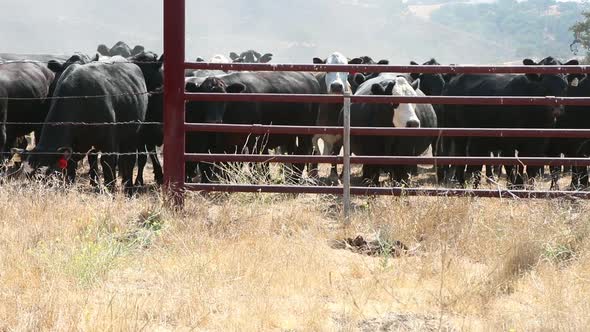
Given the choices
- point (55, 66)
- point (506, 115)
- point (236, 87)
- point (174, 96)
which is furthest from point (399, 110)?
point (55, 66)

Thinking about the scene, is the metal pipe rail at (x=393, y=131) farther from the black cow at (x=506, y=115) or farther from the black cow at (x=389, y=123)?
the black cow at (x=506, y=115)

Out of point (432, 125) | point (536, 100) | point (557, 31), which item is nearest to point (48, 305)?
point (536, 100)

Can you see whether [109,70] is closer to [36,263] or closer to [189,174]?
[189,174]

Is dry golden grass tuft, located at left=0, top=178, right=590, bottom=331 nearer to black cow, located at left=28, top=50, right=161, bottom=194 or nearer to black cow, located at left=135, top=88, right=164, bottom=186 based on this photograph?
black cow, located at left=28, top=50, right=161, bottom=194

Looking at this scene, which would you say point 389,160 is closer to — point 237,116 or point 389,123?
point 389,123

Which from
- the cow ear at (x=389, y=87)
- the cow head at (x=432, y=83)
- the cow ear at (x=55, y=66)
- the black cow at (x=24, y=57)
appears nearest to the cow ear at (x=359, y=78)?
the cow head at (x=432, y=83)

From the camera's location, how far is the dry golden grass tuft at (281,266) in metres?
5.57

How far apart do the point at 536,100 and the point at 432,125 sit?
460cm

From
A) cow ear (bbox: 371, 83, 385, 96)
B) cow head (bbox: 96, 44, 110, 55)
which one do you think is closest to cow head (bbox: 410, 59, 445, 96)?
cow ear (bbox: 371, 83, 385, 96)

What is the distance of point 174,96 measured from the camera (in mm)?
8469

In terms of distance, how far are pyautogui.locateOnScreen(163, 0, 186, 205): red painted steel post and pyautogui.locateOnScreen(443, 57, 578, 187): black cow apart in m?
5.13

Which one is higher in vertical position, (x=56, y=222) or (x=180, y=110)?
(x=180, y=110)

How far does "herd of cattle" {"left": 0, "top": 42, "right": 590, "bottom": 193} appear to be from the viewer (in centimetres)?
1157

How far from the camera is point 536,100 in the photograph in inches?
340
